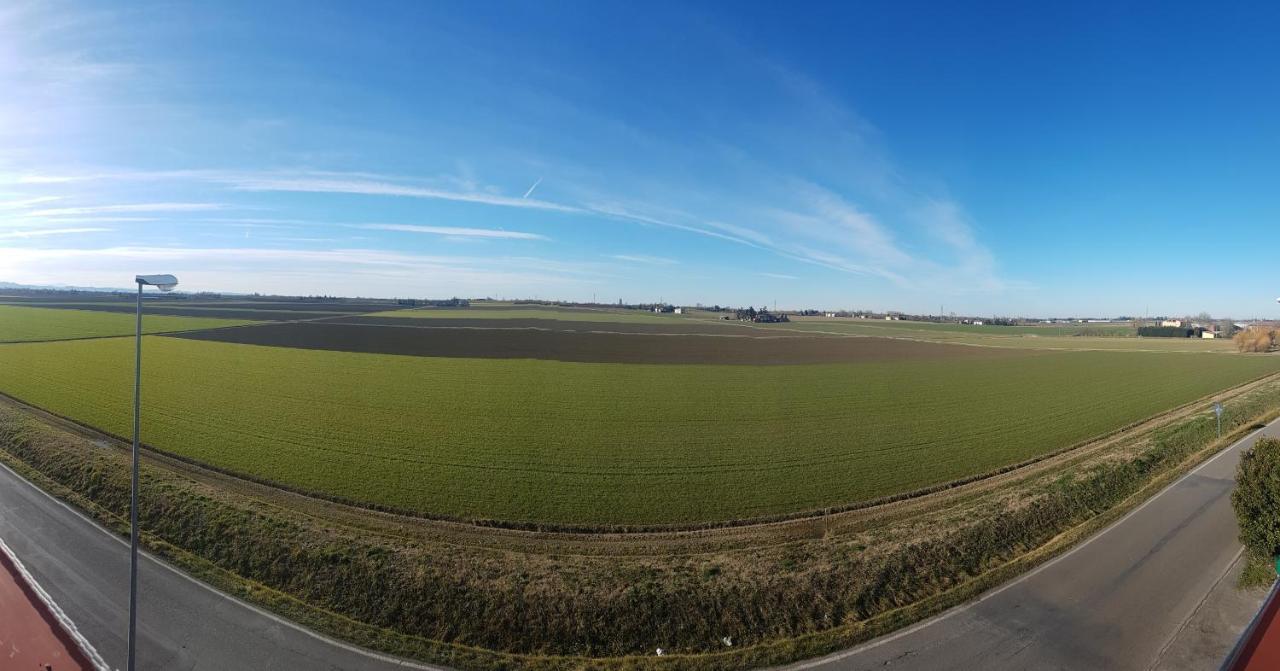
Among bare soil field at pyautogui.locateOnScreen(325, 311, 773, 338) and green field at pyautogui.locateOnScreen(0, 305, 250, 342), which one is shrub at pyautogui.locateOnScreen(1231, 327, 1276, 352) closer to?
bare soil field at pyautogui.locateOnScreen(325, 311, 773, 338)

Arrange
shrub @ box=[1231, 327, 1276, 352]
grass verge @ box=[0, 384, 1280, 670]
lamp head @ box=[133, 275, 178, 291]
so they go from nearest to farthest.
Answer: lamp head @ box=[133, 275, 178, 291] < grass verge @ box=[0, 384, 1280, 670] < shrub @ box=[1231, 327, 1276, 352]

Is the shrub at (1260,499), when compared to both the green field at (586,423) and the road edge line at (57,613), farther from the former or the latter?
the road edge line at (57,613)

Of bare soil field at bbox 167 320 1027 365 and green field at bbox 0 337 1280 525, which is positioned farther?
bare soil field at bbox 167 320 1027 365

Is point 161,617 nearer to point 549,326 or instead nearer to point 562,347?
point 562,347

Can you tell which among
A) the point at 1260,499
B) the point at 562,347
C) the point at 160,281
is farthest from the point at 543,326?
the point at 1260,499

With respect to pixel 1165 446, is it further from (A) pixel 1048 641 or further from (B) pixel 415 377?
(B) pixel 415 377

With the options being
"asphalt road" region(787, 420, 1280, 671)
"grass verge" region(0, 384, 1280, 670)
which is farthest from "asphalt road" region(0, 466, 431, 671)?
"asphalt road" region(787, 420, 1280, 671)
